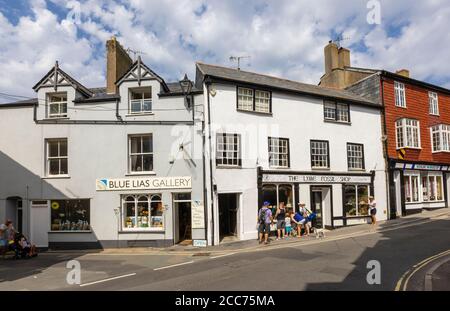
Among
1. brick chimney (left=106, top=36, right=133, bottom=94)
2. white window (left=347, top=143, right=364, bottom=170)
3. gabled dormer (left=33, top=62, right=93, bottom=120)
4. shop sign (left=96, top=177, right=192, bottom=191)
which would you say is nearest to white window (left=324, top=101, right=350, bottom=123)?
white window (left=347, top=143, right=364, bottom=170)

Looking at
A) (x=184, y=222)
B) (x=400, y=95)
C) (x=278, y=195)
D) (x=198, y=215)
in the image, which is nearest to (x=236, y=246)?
(x=198, y=215)

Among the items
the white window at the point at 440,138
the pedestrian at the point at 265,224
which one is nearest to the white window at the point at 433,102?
the white window at the point at 440,138

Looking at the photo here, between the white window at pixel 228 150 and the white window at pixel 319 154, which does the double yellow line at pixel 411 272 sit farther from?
the white window at pixel 228 150

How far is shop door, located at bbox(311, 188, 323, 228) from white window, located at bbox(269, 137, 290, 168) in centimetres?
264

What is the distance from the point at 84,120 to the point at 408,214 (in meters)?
21.1

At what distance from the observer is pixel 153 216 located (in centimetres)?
1623

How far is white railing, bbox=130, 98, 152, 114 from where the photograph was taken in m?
16.8

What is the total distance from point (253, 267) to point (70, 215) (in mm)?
10891

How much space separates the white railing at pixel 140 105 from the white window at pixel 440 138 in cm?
2052

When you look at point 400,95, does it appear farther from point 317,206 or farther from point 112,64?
point 112,64

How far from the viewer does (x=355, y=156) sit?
2030 cm

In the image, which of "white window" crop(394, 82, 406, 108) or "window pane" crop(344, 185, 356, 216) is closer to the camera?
"window pane" crop(344, 185, 356, 216)

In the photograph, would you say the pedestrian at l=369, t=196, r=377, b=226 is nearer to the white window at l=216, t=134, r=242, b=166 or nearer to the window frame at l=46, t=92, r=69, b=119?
the white window at l=216, t=134, r=242, b=166
